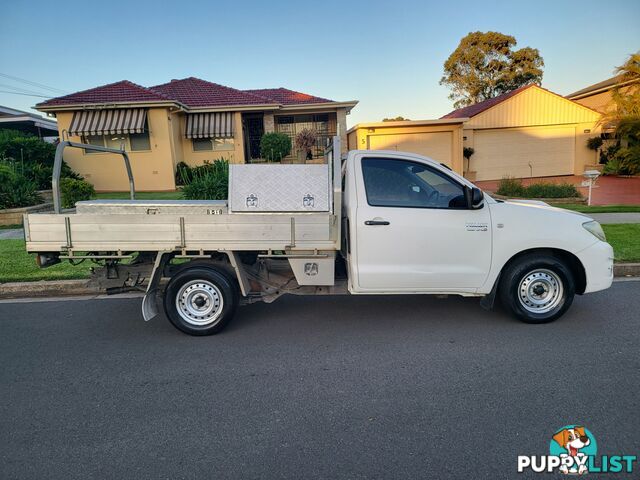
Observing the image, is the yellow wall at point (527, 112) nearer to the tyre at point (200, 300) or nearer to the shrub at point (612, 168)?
the shrub at point (612, 168)

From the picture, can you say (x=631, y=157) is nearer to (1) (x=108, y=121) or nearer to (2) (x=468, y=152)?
(2) (x=468, y=152)

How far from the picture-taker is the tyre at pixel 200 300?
17.1ft

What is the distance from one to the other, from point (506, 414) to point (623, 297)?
392 centimetres

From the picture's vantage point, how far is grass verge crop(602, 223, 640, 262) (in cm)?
803

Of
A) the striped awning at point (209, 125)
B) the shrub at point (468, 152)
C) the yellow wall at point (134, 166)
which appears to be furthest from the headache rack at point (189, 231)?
the shrub at point (468, 152)

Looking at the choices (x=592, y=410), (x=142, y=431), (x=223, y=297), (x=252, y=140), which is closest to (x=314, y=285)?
(x=223, y=297)

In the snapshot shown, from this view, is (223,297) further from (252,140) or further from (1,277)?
(252,140)

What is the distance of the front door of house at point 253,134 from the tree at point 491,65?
2959 cm

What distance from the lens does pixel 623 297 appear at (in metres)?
6.36

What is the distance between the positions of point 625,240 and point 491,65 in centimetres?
4050

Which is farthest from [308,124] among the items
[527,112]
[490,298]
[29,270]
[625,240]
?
[490,298]

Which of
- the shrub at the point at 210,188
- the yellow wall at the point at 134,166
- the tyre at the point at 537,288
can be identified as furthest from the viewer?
the yellow wall at the point at 134,166

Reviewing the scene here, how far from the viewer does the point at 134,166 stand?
800 inches

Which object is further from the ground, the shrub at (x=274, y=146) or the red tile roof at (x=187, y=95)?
the red tile roof at (x=187, y=95)
